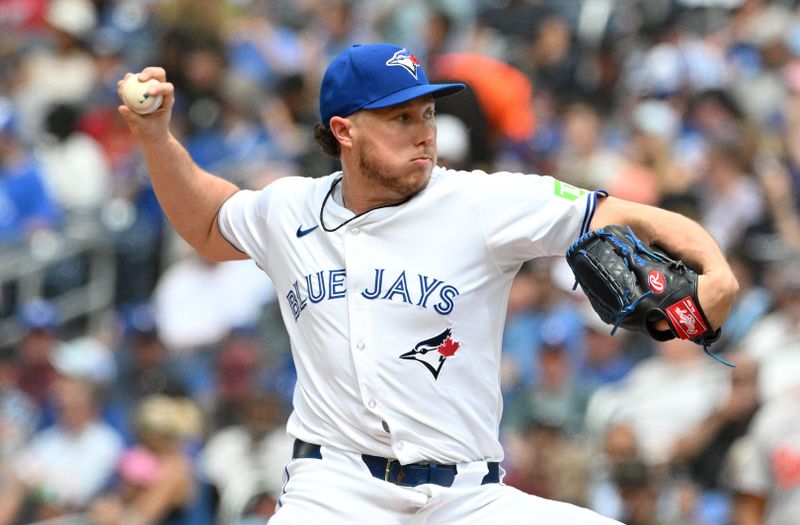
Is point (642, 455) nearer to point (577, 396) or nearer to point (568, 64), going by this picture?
point (577, 396)

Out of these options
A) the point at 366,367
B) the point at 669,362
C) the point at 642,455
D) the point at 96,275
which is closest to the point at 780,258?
the point at 669,362

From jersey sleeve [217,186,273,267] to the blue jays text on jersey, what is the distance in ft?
1.15

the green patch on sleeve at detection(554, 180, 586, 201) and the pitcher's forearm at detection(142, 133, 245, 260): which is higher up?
the green patch on sleeve at detection(554, 180, 586, 201)

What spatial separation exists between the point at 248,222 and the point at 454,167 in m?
2.36

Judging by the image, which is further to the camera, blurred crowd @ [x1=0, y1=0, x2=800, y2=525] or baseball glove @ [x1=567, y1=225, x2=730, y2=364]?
blurred crowd @ [x1=0, y1=0, x2=800, y2=525]

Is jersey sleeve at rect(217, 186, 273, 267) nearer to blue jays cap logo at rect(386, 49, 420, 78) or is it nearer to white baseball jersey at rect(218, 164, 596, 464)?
white baseball jersey at rect(218, 164, 596, 464)

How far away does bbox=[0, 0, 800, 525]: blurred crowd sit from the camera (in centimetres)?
802

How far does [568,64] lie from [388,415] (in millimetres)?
8460

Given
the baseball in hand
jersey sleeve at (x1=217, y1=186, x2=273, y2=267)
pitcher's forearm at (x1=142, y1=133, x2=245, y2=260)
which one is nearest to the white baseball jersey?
jersey sleeve at (x1=217, y1=186, x2=273, y2=267)

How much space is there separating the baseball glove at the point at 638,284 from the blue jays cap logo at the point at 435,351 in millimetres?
474

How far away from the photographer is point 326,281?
4676 mm

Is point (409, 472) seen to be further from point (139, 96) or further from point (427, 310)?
point (139, 96)

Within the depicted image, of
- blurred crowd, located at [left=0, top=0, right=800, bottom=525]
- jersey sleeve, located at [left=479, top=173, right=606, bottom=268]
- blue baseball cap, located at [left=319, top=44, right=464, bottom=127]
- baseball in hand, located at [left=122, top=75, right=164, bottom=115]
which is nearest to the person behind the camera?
jersey sleeve, located at [left=479, top=173, right=606, bottom=268]

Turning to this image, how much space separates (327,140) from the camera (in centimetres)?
496
